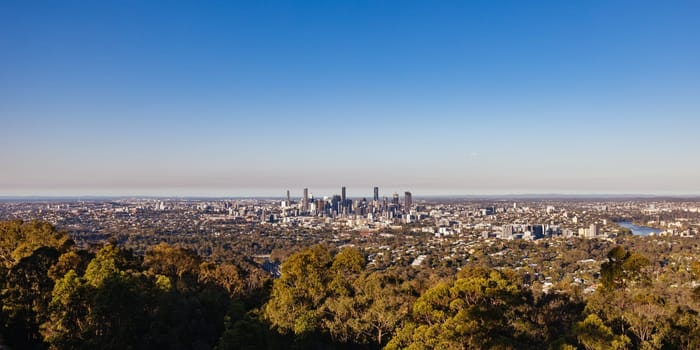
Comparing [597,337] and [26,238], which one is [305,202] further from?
[597,337]

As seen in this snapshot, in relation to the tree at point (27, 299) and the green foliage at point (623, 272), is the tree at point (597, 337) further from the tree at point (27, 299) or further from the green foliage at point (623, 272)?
the tree at point (27, 299)

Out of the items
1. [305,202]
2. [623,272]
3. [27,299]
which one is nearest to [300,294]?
[27,299]

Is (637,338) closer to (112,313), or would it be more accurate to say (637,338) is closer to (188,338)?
(188,338)

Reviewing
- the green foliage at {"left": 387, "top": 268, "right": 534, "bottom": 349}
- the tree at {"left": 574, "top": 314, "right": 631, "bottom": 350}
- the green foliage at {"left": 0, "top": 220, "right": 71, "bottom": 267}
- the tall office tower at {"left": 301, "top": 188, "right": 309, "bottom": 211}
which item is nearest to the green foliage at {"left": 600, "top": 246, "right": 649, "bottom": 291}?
the green foliage at {"left": 387, "top": 268, "right": 534, "bottom": 349}

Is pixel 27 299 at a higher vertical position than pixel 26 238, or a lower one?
lower

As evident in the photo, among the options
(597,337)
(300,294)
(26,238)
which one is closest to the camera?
(597,337)

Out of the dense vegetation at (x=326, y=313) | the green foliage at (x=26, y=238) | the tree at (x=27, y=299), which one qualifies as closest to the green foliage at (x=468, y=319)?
the dense vegetation at (x=326, y=313)

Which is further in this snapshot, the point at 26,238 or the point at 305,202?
the point at 305,202

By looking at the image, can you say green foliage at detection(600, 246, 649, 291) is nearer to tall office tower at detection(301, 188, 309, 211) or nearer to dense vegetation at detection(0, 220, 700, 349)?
dense vegetation at detection(0, 220, 700, 349)

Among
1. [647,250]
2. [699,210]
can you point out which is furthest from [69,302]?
[699,210]
